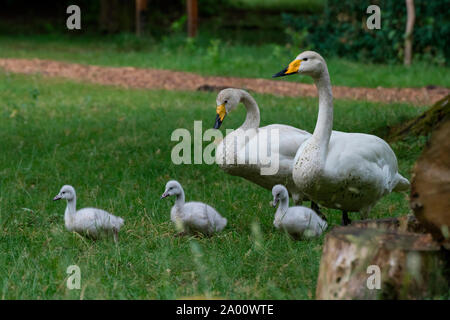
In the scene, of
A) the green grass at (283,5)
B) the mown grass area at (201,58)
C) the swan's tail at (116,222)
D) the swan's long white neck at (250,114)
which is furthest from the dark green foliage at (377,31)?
the green grass at (283,5)

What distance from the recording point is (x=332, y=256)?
3580 mm

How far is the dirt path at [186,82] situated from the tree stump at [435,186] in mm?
7035

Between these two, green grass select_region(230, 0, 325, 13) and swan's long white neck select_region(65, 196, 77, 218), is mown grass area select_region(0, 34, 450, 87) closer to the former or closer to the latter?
swan's long white neck select_region(65, 196, 77, 218)

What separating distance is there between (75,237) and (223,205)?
1.47 m

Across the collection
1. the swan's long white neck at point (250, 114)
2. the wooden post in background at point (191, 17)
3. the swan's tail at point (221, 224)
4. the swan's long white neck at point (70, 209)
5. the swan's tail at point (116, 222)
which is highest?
the wooden post in background at point (191, 17)

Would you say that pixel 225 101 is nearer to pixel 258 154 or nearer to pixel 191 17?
pixel 258 154

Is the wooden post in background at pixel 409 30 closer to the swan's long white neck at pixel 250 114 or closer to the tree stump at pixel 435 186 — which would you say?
the swan's long white neck at pixel 250 114

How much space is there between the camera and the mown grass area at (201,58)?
13.4 metres

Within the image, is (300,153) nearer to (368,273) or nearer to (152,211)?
(152,211)

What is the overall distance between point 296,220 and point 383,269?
1.68 m

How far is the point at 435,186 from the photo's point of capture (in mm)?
3420

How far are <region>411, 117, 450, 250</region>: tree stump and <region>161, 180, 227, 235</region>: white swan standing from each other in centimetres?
211

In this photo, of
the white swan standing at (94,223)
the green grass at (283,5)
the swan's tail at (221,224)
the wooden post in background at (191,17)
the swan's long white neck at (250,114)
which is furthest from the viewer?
the green grass at (283,5)
